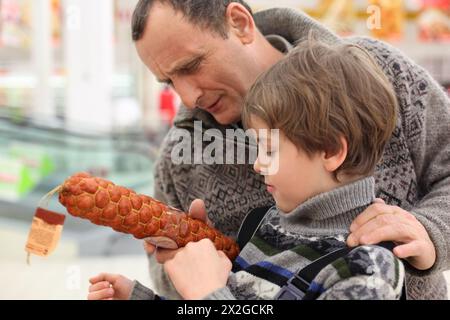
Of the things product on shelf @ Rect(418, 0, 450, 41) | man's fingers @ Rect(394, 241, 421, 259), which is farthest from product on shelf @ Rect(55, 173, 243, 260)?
product on shelf @ Rect(418, 0, 450, 41)

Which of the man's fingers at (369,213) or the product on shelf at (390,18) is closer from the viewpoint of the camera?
the man's fingers at (369,213)

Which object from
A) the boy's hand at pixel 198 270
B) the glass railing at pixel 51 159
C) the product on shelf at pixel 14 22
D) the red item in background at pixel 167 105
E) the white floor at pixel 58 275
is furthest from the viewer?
the product on shelf at pixel 14 22

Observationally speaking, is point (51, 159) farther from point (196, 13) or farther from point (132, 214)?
point (132, 214)

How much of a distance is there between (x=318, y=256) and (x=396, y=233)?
0.63 ft

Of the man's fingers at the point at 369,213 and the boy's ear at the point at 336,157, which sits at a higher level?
the boy's ear at the point at 336,157

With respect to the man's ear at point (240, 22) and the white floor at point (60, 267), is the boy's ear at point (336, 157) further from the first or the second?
the white floor at point (60, 267)

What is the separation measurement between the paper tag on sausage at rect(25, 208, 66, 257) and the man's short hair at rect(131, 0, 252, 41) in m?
0.71

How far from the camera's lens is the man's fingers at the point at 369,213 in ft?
4.50

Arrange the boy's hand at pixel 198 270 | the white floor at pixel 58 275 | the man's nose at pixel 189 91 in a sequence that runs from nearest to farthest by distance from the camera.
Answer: the boy's hand at pixel 198 270 → the man's nose at pixel 189 91 → the white floor at pixel 58 275

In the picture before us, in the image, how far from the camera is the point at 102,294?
153 centimetres

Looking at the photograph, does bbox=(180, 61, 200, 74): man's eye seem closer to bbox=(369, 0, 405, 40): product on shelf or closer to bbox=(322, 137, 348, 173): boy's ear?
bbox=(322, 137, 348, 173): boy's ear

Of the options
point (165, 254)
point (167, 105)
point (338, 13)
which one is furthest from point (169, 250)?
point (338, 13)

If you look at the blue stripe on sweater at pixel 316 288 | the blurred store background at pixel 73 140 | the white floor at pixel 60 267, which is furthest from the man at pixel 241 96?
the white floor at pixel 60 267

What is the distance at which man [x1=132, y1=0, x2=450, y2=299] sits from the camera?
5.73ft
